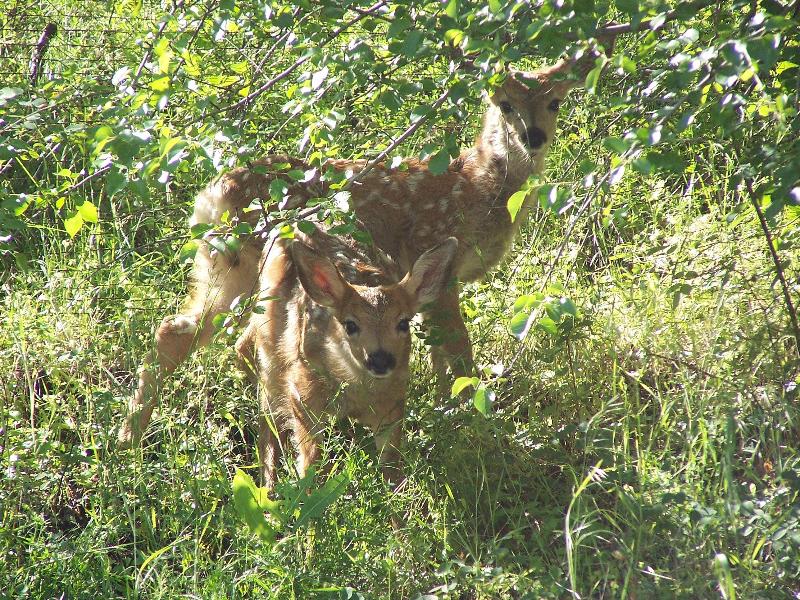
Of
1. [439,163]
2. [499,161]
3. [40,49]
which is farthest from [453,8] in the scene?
[40,49]

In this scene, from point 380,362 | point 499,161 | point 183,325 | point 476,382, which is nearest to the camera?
point 476,382

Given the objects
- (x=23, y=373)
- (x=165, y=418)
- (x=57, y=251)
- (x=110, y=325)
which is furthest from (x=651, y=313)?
(x=57, y=251)

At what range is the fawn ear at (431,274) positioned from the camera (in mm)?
4762

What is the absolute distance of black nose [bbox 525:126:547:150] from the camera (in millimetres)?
6000

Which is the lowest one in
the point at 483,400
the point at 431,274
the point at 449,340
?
the point at 449,340

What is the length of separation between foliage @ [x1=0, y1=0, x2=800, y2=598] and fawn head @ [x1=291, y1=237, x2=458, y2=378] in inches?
14.8

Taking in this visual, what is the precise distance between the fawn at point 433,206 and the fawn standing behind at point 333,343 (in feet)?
0.95

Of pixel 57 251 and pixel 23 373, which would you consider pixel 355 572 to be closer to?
pixel 23 373

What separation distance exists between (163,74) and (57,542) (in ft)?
6.11

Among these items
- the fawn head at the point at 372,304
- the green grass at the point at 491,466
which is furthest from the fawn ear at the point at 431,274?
the green grass at the point at 491,466

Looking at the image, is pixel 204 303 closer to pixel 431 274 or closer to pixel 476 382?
pixel 431 274

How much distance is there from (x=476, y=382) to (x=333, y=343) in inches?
63.6

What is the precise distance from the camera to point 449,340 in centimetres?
491

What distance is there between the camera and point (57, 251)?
614 cm
